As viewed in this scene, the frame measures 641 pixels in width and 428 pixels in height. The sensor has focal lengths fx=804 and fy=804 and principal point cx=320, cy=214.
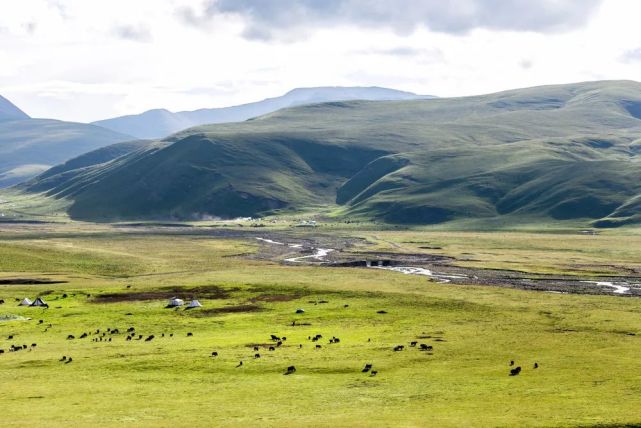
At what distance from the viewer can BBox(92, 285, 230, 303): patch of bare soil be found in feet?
425

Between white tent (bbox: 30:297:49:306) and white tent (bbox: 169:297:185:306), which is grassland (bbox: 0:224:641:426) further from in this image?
white tent (bbox: 169:297:185:306)

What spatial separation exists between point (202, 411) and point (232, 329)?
4153 cm

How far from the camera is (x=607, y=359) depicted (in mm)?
76938

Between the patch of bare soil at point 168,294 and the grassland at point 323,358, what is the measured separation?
12.7 inches

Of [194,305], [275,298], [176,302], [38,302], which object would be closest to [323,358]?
[194,305]

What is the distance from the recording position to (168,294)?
134625 mm

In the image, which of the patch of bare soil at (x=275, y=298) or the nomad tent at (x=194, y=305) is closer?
the nomad tent at (x=194, y=305)

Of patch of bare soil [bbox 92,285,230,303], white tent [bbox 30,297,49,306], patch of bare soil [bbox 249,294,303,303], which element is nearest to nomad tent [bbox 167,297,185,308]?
patch of bare soil [bbox 92,285,230,303]

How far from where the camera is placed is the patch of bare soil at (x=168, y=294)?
129625 millimetres

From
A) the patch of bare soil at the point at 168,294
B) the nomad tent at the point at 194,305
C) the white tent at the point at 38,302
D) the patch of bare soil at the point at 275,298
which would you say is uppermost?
the white tent at the point at 38,302

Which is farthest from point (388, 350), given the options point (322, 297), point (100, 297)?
point (100, 297)

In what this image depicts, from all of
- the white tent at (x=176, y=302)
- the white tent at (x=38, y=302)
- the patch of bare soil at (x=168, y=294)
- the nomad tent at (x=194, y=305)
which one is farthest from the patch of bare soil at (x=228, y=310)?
the white tent at (x=38, y=302)

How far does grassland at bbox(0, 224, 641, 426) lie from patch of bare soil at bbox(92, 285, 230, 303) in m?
0.32

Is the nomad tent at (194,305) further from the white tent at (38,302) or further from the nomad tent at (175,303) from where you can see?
the white tent at (38,302)
